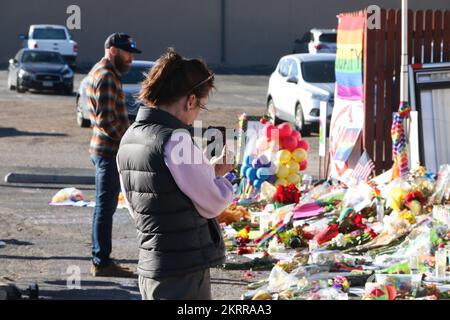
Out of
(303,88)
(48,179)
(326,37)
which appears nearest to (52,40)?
(326,37)

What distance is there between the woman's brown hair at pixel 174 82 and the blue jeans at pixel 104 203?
3.63 m

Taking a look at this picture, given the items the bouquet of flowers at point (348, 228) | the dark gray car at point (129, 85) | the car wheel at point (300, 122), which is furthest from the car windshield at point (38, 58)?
the bouquet of flowers at point (348, 228)

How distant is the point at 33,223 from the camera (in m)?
10.9

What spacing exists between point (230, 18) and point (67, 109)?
20192 millimetres

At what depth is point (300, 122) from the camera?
67.7ft

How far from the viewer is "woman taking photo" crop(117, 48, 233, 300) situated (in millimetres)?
4500

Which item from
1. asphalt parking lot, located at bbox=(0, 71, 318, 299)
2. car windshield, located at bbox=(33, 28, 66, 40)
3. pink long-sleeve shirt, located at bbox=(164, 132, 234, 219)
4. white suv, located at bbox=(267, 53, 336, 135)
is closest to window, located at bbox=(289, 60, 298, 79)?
white suv, located at bbox=(267, 53, 336, 135)

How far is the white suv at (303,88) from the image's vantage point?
20122 mm

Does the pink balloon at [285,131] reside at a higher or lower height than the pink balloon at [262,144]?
higher

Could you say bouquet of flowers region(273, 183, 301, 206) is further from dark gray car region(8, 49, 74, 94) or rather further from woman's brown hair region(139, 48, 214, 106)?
dark gray car region(8, 49, 74, 94)

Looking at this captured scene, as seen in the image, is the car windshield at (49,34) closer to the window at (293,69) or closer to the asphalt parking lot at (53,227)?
the asphalt parking lot at (53,227)

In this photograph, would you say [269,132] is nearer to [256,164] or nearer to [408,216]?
[256,164]

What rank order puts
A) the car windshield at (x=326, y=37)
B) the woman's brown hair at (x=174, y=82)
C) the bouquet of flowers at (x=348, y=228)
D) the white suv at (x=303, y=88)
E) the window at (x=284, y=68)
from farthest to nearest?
the car windshield at (x=326, y=37)
the window at (x=284, y=68)
the white suv at (x=303, y=88)
the bouquet of flowers at (x=348, y=228)
the woman's brown hair at (x=174, y=82)

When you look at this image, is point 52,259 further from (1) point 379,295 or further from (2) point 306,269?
(1) point 379,295
